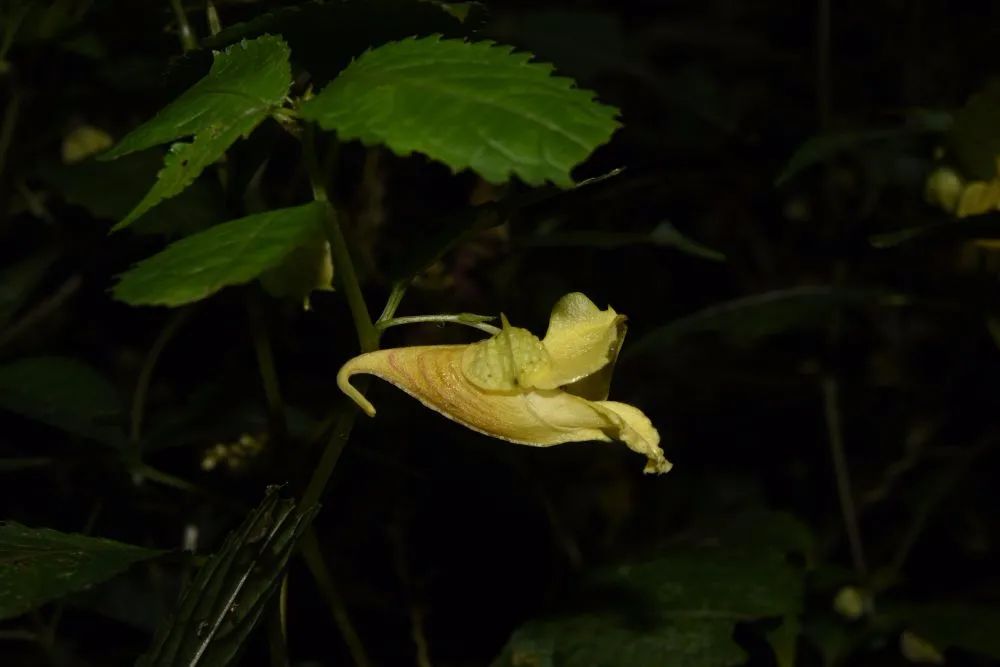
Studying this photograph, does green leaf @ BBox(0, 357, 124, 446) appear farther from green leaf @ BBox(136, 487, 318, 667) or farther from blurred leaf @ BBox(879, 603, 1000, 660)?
blurred leaf @ BBox(879, 603, 1000, 660)

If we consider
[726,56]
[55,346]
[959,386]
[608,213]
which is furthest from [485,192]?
[726,56]

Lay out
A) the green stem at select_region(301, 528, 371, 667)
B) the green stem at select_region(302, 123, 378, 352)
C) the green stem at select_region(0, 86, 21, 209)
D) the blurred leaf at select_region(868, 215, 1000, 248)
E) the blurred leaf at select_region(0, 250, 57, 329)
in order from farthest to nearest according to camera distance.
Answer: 1. the green stem at select_region(0, 86, 21, 209)
2. the blurred leaf at select_region(0, 250, 57, 329)
3. the blurred leaf at select_region(868, 215, 1000, 248)
4. the green stem at select_region(301, 528, 371, 667)
5. the green stem at select_region(302, 123, 378, 352)

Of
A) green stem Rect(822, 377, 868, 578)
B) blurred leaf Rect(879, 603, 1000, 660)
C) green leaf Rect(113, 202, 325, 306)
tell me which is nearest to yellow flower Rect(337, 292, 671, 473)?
green leaf Rect(113, 202, 325, 306)

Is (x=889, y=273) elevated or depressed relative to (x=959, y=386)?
elevated

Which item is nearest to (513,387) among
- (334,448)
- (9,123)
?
(334,448)

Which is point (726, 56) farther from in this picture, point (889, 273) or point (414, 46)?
point (414, 46)

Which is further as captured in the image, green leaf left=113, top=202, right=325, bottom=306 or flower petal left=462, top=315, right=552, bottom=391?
flower petal left=462, top=315, right=552, bottom=391
